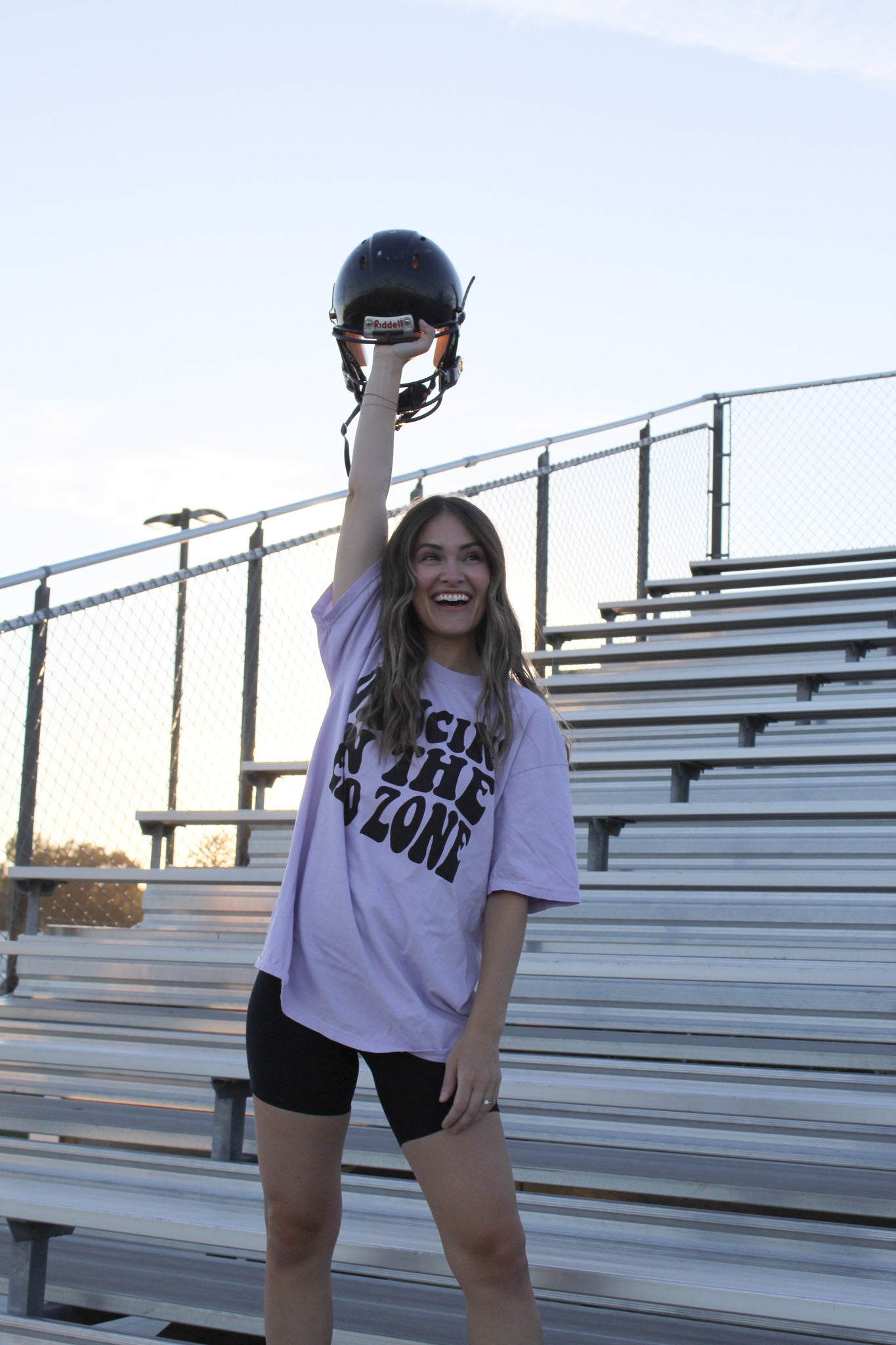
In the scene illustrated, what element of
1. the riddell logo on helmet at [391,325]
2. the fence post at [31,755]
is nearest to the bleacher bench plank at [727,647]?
the fence post at [31,755]

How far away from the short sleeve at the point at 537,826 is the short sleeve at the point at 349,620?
0.23 metres

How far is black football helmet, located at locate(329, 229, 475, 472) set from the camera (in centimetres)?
197

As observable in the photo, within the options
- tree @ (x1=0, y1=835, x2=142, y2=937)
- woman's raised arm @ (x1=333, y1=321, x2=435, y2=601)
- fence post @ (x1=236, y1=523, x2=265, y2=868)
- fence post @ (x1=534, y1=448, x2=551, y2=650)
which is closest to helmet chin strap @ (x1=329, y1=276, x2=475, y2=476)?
woman's raised arm @ (x1=333, y1=321, x2=435, y2=601)

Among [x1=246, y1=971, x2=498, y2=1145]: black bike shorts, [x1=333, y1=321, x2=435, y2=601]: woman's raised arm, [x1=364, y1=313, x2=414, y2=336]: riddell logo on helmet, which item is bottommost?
[x1=246, y1=971, x2=498, y2=1145]: black bike shorts

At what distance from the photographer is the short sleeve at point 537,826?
1479 mm

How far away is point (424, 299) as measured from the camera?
1.99 m

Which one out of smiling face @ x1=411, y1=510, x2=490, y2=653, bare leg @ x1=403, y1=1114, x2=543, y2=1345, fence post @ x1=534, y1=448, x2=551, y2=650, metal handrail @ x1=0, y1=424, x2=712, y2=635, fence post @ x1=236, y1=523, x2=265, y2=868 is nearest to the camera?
bare leg @ x1=403, y1=1114, x2=543, y2=1345

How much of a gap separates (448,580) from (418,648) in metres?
0.09

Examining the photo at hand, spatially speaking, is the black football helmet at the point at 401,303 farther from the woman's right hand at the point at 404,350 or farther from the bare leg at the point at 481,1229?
the bare leg at the point at 481,1229

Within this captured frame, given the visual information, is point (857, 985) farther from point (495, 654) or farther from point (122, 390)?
point (122, 390)

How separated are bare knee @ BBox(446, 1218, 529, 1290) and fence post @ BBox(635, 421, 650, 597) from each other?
5475 mm

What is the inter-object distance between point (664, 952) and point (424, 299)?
169 centimetres

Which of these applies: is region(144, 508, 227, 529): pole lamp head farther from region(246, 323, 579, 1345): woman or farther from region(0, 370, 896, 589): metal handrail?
region(246, 323, 579, 1345): woman

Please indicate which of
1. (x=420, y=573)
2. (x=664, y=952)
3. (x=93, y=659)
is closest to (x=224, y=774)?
(x=93, y=659)
